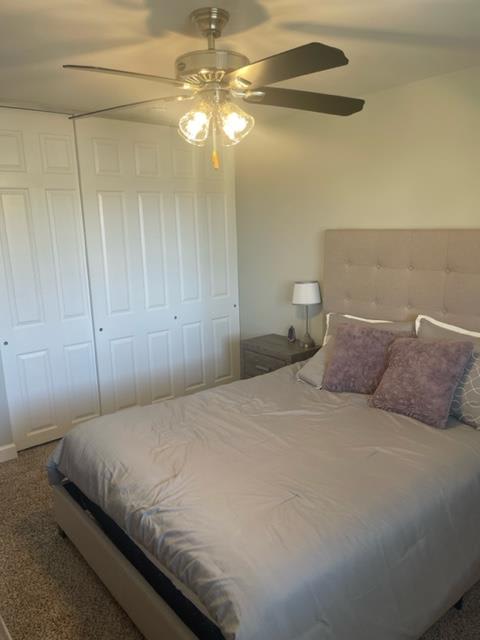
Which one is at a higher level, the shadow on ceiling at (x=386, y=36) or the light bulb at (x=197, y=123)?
the shadow on ceiling at (x=386, y=36)

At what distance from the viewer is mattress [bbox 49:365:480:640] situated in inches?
54.4

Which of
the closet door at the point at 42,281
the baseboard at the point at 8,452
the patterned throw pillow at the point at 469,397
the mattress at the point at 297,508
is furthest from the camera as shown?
A: the baseboard at the point at 8,452

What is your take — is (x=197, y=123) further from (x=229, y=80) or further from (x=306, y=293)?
(x=306, y=293)

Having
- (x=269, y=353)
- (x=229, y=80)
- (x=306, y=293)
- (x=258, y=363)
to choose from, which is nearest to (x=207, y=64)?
(x=229, y=80)

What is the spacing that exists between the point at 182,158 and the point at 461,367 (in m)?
2.68

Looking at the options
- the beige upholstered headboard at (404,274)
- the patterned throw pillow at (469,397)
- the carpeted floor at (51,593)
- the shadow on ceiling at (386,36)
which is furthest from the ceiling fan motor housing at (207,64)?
the carpeted floor at (51,593)

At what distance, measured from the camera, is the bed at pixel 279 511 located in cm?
140

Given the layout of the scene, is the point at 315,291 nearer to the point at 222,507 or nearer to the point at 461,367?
the point at 461,367

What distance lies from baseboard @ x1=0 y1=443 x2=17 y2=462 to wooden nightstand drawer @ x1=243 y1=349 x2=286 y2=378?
5.91ft

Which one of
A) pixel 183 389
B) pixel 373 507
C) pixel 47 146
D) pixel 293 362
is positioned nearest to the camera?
pixel 373 507

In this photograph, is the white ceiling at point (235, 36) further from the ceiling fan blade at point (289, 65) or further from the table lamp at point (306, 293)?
the table lamp at point (306, 293)

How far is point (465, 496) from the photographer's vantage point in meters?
1.83

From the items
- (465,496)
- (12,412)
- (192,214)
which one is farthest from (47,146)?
(465,496)

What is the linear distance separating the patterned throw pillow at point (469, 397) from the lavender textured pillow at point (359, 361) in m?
0.44
